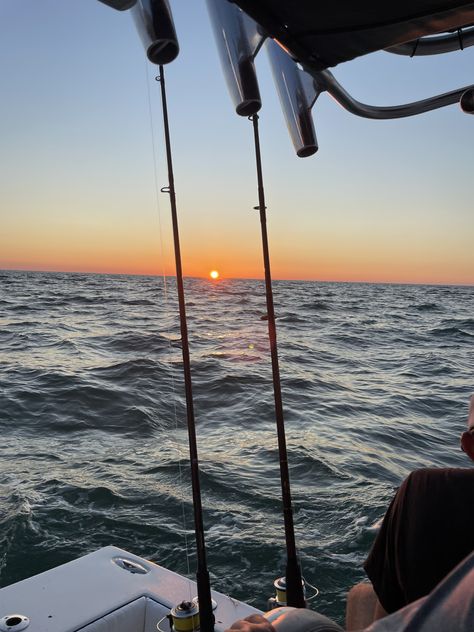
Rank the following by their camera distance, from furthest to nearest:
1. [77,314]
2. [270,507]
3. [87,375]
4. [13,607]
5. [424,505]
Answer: [77,314], [87,375], [270,507], [13,607], [424,505]

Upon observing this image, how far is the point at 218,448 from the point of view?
6.26 meters

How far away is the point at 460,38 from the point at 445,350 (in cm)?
1342

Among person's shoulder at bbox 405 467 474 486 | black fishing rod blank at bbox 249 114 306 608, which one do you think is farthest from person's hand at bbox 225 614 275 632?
black fishing rod blank at bbox 249 114 306 608

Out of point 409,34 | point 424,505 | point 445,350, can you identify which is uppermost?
point 409,34

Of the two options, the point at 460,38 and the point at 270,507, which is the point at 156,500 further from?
the point at 460,38

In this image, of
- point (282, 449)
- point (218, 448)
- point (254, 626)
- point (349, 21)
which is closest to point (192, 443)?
point (282, 449)

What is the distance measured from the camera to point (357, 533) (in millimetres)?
4262

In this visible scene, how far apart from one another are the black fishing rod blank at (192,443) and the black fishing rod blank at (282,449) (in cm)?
34

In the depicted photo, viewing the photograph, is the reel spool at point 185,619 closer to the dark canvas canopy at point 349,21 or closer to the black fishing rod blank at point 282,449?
the black fishing rod blank at point 282,449

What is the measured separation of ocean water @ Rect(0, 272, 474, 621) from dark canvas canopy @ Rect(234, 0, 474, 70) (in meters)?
3.00

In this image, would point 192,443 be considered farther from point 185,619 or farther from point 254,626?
point 254,626

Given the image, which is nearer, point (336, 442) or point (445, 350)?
point (336, 442)

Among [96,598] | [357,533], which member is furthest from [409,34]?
[357,533]

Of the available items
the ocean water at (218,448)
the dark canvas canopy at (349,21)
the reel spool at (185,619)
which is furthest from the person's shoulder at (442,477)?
the ocean water at (218,448)
